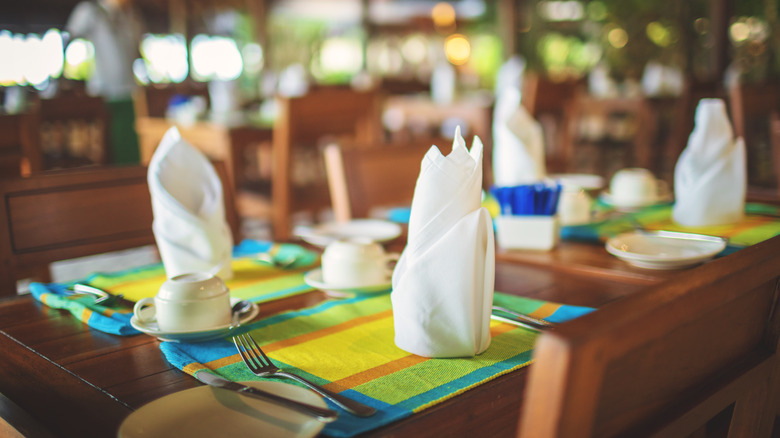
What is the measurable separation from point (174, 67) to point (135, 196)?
7331mm

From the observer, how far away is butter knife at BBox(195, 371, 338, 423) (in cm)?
60

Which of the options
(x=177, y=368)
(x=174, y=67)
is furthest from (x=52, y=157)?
(x=174, y=67)

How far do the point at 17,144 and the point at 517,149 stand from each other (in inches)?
62.2

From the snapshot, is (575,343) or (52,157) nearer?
(575,343)

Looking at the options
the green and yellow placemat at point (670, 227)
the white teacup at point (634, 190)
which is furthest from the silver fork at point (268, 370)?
the white teacup at point (634, 190)

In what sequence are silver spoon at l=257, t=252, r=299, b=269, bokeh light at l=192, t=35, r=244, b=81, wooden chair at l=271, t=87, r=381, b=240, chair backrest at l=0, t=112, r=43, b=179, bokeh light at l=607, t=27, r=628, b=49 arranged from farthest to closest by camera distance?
1. bokeh light at l=192, t=35, r=244, b=81
2. bokeh light at l=607, t=27, r=628, b=49
3. wooden chair at l=271, t=87, r=381, b=240
4. chair backrest at l=0, t=112, r=43, b=179
5. silver spoon at l=257, t=252, r=299, b=269

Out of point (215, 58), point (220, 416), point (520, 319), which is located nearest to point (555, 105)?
point (520, 319)

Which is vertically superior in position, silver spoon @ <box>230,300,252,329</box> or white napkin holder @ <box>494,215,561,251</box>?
white napkin holder @ <box>494,215,561,251</box>

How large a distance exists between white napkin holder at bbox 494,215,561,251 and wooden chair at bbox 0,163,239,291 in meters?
0.74

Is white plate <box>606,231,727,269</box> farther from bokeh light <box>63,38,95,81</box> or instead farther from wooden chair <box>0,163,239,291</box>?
bokeh light <box>63,38,95,81</box>

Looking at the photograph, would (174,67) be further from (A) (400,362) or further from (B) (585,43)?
(A) (400,362)

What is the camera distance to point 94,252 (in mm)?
1355

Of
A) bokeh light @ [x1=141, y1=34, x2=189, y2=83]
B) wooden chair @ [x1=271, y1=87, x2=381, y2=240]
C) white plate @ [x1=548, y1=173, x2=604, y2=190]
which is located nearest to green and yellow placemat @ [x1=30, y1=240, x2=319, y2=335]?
white plate @ [x1=548, y1=173, x2=604, y2=190]

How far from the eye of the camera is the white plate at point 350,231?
1.36m
